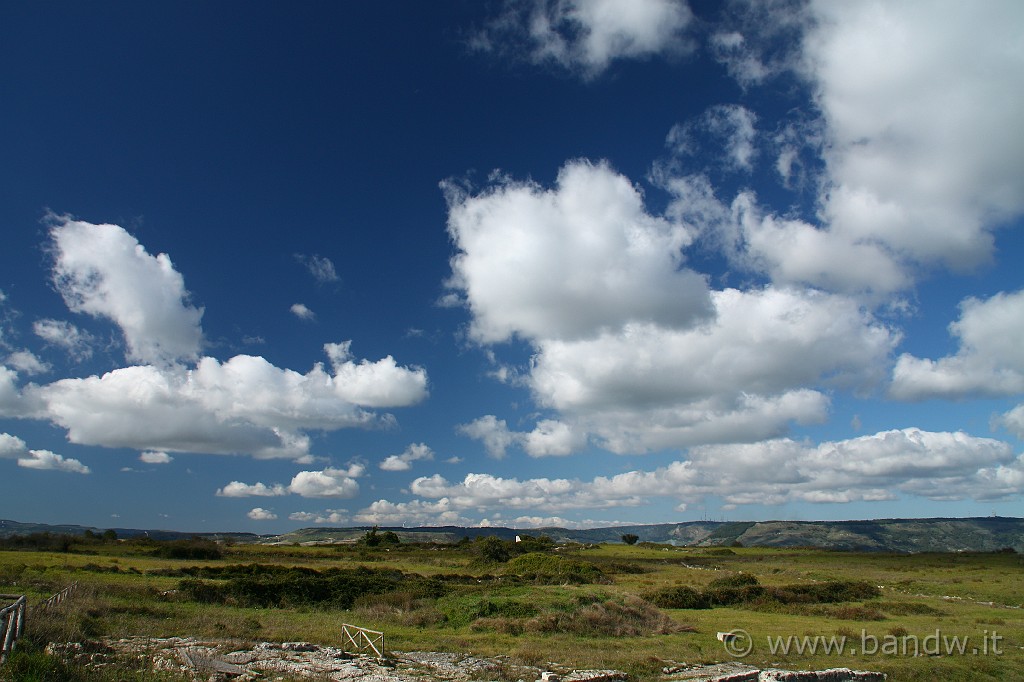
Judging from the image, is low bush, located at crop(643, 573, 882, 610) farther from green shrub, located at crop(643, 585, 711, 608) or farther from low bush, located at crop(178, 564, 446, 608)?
low bush, located at crop(178, 564, 446, 608)

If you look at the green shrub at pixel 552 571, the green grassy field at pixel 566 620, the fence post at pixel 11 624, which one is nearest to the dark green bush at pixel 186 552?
the green grassy field at pixel 566 620

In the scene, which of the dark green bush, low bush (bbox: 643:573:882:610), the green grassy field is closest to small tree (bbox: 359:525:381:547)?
the dark green bush

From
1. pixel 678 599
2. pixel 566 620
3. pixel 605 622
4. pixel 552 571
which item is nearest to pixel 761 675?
pixel 605 622

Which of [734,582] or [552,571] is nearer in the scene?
[734,582]

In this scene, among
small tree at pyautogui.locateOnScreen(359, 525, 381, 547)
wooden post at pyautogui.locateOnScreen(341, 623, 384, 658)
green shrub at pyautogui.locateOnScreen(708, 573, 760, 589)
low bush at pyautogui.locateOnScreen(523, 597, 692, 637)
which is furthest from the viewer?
small tree at pyautogui.locateOnScreen(359, 525, 381, 547)

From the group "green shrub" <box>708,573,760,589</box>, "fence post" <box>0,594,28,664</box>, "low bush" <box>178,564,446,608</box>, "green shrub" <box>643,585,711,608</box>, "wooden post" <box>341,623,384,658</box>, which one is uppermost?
"fence post" <box>0,594,28,664</box>

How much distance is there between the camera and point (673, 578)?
2437 inches

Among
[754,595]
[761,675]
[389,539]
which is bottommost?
[389,539]

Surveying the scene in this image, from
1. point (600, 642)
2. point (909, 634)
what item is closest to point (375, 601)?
point (600, 642)

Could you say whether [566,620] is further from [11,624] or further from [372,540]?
[372,540]

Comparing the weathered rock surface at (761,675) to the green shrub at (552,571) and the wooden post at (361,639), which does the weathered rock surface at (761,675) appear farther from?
the green shrub at (552,571)

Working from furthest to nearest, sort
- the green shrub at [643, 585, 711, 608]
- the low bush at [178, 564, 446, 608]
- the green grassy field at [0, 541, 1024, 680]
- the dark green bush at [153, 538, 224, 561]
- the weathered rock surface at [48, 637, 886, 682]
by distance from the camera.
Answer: the dark green bush at [153, 538, 224, 561], the green shrub at [643, 585, 711, 608], the low bush at [178, 564, 446, 608], the green grassy field at [0, 541, 1024, 680], the weathered rock surface at [48, 637, 886, 682]

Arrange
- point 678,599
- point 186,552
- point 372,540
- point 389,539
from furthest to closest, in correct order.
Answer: point 389,539, point 372,540, point 186,552, point 678,599

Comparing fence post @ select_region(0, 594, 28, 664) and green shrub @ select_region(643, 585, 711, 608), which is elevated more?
fence post @ select_region(0, 594, 28, 664)
